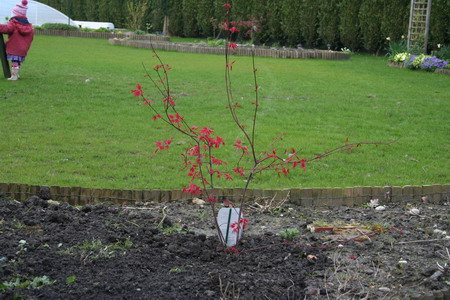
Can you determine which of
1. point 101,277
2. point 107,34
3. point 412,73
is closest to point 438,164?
point 101,277

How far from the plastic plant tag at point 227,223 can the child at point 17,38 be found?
25.4 ft

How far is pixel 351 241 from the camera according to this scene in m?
4.27

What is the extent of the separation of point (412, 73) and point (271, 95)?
524cm

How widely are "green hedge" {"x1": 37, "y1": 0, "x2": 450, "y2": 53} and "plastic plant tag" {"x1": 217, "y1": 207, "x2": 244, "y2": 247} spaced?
11077 millimetres

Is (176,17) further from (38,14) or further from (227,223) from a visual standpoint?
(227,223)

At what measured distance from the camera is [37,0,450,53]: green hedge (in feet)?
61.5

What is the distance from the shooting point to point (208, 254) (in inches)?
152

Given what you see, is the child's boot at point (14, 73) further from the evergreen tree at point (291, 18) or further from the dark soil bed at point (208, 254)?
the evergreen tree at point (291, 18)

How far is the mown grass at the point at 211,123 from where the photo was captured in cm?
584

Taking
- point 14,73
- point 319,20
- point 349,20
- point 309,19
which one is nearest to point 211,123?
point 14,73

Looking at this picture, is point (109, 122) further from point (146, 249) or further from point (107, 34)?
point (107, 34)

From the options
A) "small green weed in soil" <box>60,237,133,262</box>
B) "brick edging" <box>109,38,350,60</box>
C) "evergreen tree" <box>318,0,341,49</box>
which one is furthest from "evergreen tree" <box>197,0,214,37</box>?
"small green weed in soil" <box>60,237,133,262</box>

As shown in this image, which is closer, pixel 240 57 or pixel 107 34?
pixel 240 57

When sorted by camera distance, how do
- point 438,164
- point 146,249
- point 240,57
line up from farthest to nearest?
1. point 240,57
2. point 438,164
3. point 146,249
